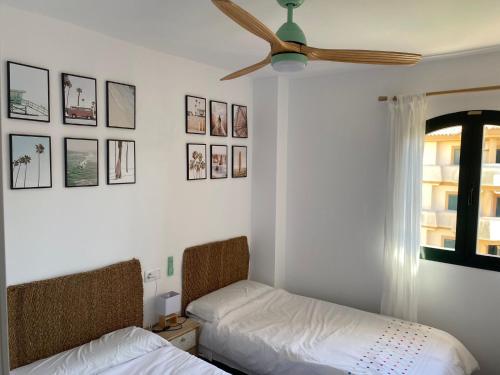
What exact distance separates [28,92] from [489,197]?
10.6 ft

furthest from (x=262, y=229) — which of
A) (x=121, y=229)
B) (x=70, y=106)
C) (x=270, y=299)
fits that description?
(x=70, y=106)

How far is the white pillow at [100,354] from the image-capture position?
2.03 meters

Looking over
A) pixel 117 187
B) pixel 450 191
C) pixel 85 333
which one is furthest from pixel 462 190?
pixel 85 333

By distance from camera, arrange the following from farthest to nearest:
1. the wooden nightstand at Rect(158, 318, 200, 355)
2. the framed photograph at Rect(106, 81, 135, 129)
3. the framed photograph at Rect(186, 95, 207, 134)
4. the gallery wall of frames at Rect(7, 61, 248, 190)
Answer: the framed photograph at Rect(186, 95, 207, 134) < the wooden nightstand at Rect(158, 318, 200, 355) < the framed photograph at Rect(106, 81, 135, 129) < the gallery wall of frames at Rect(7, 61, 248, 190)

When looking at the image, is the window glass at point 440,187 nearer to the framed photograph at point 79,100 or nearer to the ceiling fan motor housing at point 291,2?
the ceiling fan motor housing at point 291,2

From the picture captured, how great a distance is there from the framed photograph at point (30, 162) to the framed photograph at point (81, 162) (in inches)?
4.3

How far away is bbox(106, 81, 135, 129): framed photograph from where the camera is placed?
2498mm

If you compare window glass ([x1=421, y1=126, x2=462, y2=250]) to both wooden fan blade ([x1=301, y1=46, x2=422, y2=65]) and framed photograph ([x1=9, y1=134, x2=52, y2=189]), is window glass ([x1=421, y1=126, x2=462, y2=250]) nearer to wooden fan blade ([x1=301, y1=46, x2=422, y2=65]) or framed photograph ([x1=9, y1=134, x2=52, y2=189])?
wooden fan blade ([x1=301, y1=46, x2=422, y2=65])

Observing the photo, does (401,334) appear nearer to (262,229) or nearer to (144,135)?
(262,229)

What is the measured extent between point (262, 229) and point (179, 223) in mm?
995

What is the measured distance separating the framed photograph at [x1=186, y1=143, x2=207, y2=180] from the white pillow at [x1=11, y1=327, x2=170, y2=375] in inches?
50.7

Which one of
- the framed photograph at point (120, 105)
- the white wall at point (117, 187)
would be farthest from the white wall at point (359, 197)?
the framed photograph at point (120, 105)

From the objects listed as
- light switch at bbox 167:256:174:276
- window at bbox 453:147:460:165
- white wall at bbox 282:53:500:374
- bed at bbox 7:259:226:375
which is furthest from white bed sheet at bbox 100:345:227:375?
window at bbox 453:147:460:165

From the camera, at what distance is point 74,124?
Result: 7.61 ft
